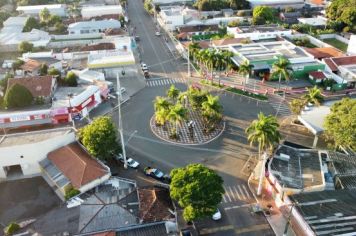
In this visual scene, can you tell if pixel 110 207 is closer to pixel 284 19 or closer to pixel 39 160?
pixel 39 160

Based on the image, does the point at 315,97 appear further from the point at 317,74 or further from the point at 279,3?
the point at 279,3

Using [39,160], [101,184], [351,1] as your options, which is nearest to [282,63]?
[101,184]

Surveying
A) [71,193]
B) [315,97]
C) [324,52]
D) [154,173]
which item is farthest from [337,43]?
[71,193]

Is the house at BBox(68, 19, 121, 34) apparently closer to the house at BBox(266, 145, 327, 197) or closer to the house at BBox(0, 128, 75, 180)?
the house at BBox(0, 128, 75, 180)

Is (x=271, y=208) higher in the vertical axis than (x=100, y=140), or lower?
lower

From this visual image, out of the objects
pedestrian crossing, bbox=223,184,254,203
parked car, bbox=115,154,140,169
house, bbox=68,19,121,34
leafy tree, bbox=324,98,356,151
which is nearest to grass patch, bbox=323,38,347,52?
leafy tree, bbox=324,98,356,151

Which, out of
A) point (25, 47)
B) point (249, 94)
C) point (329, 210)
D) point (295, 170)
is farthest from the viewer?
point (25, 47)
